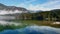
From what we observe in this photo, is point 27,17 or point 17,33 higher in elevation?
point 27,17

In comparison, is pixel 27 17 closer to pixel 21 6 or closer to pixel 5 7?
pixel 21 6

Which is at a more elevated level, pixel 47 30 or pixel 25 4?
pixel 25 4

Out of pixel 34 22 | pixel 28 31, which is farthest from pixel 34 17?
pixel 28 31

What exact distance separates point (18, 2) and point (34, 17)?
0.27 meters

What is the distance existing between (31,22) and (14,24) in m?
0.21

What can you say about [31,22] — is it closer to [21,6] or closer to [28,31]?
[28,31]

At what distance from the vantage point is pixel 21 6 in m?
1.48

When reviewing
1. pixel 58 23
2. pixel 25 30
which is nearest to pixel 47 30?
pixel 58 23

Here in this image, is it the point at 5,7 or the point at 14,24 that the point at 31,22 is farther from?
the point at 5,7

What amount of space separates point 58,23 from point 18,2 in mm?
548

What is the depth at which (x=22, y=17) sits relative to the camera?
4.84ft

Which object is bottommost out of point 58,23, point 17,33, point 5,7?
point 17,33

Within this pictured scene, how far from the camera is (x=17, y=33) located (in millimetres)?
1453

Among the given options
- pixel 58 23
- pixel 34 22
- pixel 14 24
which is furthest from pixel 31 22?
pixel 58 23
